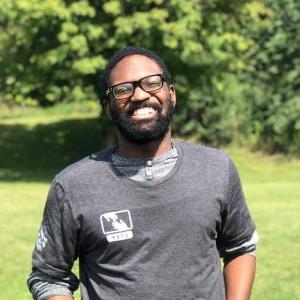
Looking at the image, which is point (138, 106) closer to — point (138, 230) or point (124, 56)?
point (124, 56)

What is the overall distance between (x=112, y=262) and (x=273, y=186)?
14.5m

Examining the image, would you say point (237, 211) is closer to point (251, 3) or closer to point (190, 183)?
point (190, 183)

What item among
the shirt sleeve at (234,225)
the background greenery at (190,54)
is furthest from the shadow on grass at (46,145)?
the shirt sleeve at (234,225)

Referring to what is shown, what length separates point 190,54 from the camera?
1981 centimetres

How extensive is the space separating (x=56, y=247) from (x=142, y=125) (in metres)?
0.57

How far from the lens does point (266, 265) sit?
336 inches

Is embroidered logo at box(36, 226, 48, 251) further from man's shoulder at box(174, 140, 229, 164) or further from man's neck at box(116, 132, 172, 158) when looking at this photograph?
man's shoulder at box(174, 140, 229, 164)

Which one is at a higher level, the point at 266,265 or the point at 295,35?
the point at 295,35

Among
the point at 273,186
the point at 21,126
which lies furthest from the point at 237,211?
the point at 21,126

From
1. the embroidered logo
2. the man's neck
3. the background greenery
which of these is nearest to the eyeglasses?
the man's neck

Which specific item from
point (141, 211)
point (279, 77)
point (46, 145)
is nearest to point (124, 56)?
point (141, 211)

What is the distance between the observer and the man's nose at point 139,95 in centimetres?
271

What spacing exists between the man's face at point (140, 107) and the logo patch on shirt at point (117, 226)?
299 millimetres

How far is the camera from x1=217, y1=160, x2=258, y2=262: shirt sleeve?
2.81 metres
